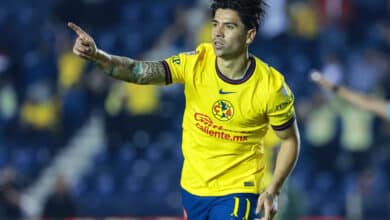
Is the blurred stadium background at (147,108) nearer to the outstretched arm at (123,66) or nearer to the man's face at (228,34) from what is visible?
the outstretched arm at (123,66)

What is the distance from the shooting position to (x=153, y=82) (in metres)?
6.26

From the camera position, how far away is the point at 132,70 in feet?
20.2

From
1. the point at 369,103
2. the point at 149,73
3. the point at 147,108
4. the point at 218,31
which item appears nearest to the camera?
the point at 218,31

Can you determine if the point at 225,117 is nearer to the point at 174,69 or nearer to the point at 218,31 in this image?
the point at 174,69

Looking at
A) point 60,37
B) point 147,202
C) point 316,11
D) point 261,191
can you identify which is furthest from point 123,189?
point 261,191

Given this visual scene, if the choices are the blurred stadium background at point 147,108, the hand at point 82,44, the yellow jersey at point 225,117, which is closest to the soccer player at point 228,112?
the yellow jersey at point 225,117

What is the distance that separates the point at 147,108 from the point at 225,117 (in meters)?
7.84

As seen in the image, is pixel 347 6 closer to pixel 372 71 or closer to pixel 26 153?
pixel 372 71

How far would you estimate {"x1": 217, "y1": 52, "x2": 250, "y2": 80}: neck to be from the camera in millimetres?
6223

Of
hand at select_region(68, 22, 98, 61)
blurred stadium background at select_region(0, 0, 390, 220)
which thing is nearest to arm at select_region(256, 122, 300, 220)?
hand at select_region(68, 22, 98, 61)

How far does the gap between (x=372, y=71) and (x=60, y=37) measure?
4152mm

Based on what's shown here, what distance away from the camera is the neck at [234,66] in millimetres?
6223

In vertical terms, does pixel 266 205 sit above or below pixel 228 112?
below

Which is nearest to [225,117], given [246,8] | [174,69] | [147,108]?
[174,69]
